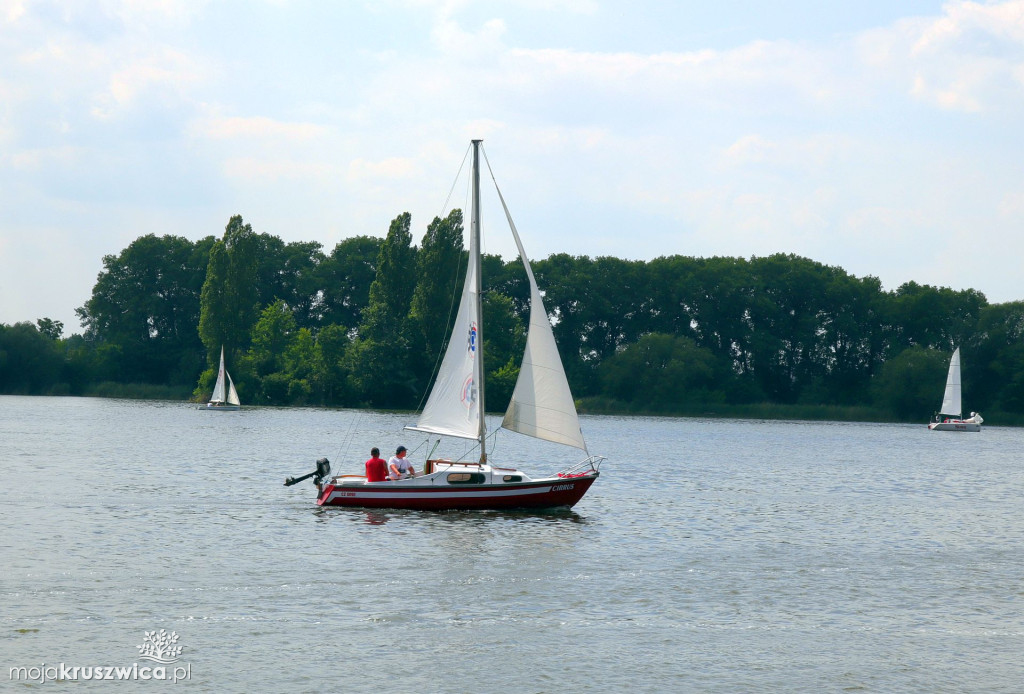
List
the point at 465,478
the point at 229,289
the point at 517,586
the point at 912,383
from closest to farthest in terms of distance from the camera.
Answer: the point at 517,586
the point at 465,478
the point at 229,289
the point at 912,383

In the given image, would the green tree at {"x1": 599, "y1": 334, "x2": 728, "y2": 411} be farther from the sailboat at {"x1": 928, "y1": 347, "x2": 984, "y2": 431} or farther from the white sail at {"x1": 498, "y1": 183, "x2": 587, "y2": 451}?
the white sail at {"x1": 498, "y1": 183, "x2": 587, "y2": 451}

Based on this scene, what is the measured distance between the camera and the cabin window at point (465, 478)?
3562 cm

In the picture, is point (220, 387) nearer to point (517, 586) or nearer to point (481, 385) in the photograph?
point (481, 385)

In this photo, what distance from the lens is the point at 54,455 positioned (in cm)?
5603

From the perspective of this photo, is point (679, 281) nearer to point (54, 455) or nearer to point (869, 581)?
point (54, 455)

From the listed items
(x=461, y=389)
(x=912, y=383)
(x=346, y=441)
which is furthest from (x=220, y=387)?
(x=461, y=389)

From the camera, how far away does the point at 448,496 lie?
3594cm

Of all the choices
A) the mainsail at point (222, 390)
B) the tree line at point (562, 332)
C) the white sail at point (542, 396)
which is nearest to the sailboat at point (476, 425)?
the white sail at point (542, 396)

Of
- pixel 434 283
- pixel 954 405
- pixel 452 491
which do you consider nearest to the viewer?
pixel 452 491

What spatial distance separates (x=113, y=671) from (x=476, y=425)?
20231 mm

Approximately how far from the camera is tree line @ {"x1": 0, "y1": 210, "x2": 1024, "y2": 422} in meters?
125

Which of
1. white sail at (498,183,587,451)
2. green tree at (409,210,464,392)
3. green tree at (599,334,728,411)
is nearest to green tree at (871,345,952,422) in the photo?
green tree at (599,334,728,411)

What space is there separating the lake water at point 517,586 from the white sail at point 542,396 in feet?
10.3

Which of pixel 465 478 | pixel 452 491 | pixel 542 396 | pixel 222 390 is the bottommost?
pixel 452 491
